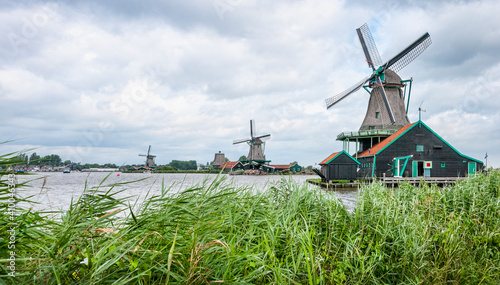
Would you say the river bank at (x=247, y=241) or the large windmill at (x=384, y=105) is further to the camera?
the large windmill at (x=384, y=105)

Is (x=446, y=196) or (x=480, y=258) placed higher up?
(x=446, y=196)

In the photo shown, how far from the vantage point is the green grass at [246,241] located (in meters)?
2.29

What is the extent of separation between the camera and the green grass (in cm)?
229

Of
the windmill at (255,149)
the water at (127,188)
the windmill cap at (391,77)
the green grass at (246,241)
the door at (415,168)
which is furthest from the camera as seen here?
the windmill at (255,149)

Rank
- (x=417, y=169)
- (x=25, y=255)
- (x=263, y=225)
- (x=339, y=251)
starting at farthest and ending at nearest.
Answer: (x=417, y=169)
(x=339, y=251)
(x=263, y=225)
(x=25, y=255)

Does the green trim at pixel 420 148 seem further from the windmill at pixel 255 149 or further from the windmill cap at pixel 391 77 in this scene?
the windmill at pixel 255 149

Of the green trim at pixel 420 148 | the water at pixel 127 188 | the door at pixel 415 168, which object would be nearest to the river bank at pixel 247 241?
the water at pixel 127 188

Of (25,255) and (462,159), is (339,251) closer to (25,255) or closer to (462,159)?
(25,255)

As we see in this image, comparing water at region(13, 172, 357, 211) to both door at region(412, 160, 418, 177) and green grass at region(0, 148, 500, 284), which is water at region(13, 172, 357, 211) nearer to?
green grass at region(0, 148, 500, 284)

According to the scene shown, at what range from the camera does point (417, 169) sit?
28062mm

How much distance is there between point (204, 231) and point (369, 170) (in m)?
28.9

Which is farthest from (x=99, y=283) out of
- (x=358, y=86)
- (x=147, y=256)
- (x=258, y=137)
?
(x=258, y=137)

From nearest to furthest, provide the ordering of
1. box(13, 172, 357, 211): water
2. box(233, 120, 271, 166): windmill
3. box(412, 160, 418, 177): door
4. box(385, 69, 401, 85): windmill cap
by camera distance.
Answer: box(13, 172, 357, 211): water
box(412, 160, 418, 177): door
box(385, 69, 401, 85): windmill cap
box(233, 120, 271, 166): windmill

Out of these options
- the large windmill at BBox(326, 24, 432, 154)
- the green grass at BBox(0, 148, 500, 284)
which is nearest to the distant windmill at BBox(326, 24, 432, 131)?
the large windmill at BBox(326, 24, 432, 154)
